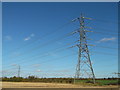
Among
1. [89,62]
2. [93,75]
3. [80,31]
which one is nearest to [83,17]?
[80,31]

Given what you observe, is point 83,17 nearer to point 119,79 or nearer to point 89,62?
point 89,62

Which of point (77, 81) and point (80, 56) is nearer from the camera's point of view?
point (80, 56)

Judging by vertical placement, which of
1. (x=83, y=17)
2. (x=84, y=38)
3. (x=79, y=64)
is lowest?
(x=79, y=64)

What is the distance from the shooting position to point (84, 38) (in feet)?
105

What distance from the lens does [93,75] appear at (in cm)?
Answer: 3045

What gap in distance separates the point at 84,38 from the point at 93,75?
20.6 ft

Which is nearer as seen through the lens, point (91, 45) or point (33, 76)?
point (91, 45)

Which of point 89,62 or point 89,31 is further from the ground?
point 89,31

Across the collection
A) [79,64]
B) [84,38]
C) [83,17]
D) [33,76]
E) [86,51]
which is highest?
[83,17]

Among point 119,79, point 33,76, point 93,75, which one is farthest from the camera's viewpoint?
point 33,76

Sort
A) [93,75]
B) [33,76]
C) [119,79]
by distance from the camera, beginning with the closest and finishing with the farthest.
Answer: [93,75], [119,79], [33,76]

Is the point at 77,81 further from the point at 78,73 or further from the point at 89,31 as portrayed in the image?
the point at 89,31

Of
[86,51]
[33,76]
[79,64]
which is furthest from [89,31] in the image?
[33,76]

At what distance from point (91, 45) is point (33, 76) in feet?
123
